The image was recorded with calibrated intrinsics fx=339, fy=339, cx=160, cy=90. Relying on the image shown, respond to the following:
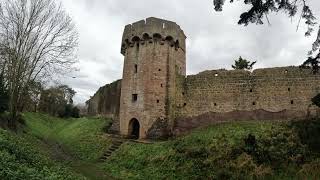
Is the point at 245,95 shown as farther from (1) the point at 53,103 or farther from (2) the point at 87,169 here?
(1) the point at 53,103

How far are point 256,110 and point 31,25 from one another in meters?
13.9

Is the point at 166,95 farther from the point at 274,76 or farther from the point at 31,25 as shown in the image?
the point at 31,25

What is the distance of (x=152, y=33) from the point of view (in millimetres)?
21859

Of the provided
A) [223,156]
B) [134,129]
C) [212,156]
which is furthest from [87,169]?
[134,129]

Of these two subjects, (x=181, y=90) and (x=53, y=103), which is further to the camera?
(x=53, y=103)

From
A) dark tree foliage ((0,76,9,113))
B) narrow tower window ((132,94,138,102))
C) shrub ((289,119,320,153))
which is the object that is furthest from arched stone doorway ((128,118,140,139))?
shrub ((289,119,320,153))

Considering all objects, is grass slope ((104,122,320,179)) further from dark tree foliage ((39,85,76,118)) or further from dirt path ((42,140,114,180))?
dark tree foliage ((39,85,76,118))

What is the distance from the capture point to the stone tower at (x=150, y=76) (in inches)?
831

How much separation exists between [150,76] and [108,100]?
9.16 m

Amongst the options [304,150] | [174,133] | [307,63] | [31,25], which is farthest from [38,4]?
[307,63]

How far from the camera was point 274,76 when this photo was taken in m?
19.7

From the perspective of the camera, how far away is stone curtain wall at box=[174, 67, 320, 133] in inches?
744

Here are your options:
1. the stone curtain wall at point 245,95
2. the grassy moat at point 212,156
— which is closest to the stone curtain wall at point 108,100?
the stone curtain wall at point 245,95

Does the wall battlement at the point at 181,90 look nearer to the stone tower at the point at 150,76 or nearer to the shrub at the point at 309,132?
the stone tower at the point at 150,76
